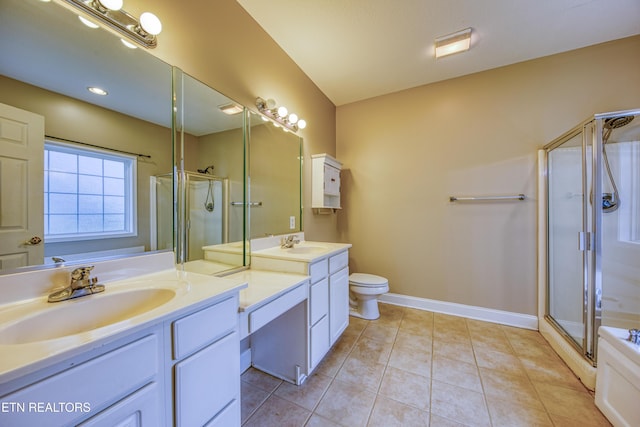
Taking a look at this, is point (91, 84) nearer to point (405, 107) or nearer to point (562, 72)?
point (405, 107)

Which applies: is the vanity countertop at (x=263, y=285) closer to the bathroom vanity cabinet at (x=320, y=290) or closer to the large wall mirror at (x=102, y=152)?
the bathroom vanity cabinet at (x=320, y=290)

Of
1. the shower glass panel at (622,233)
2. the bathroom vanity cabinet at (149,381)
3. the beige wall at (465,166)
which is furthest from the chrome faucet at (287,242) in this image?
the shower glass panel at (622,233)

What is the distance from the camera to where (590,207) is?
5.24ft

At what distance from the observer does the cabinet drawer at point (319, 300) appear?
148 centimetres

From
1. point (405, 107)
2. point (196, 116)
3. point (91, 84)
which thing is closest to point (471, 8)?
point (405, 107)

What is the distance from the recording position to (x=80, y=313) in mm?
779

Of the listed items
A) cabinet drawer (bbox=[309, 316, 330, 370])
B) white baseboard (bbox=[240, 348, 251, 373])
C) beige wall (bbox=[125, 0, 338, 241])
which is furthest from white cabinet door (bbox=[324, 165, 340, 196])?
white baseboard (bbox=[240, 348, 251, 373])

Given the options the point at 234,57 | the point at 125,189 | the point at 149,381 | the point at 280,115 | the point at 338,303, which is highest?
the point at 234,57

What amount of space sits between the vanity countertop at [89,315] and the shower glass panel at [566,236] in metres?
2.46

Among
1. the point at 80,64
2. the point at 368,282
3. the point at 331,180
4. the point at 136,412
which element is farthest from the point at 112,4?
the point at 368,282

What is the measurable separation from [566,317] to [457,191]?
1.35 meters

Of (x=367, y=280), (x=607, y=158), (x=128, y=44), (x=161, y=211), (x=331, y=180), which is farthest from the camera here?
(x=331, y=180)

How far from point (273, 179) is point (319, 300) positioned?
3.42ft

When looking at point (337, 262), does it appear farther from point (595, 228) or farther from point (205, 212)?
point (595, 228)
